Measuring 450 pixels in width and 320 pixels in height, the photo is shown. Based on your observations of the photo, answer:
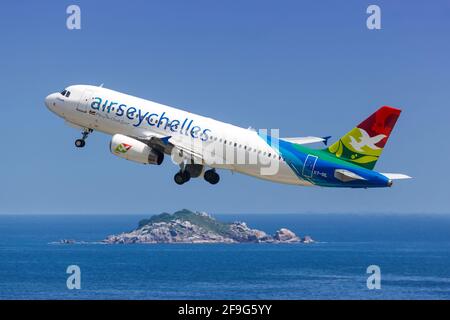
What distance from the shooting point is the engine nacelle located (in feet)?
249

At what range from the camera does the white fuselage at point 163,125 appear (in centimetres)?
7238

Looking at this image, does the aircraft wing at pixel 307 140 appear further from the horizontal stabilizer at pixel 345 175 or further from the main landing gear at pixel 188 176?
the horizontal stabilizer at pixel 345 175

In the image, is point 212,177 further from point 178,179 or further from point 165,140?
point 165,140

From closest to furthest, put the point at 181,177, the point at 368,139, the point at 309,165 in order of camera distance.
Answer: the point at 368,139
the point at 309,165
the point at 181,177

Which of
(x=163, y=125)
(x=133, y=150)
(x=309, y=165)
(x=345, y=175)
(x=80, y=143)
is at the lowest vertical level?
(x=345, y=175)

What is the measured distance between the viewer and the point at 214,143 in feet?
243

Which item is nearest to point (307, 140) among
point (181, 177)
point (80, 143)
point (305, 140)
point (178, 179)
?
point (305, 140)

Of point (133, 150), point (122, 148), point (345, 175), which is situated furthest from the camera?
point (122, 148)

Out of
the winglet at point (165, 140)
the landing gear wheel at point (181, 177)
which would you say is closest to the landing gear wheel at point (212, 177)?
the landing gear wheel at point (181, 177)

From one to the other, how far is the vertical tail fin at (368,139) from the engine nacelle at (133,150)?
1646 cm

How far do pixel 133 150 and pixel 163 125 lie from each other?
11.2 feet
